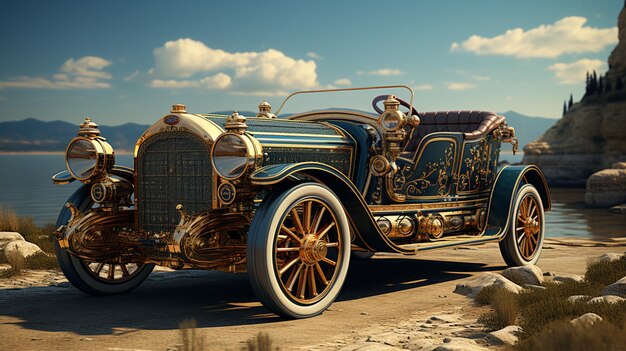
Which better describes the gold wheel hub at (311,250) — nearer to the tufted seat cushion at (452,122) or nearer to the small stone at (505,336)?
the small stone at (505,336)

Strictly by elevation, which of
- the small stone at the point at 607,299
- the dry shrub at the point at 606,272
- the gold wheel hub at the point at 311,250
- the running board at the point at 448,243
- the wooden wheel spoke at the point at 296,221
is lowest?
the dry shrub at the point at 606,272

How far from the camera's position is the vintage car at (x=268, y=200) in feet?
21.5

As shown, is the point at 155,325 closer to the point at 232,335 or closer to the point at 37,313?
the point at 232,335

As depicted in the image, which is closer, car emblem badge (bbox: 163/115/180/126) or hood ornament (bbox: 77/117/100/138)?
car emblem badge (bbox: 163/115/180/126)

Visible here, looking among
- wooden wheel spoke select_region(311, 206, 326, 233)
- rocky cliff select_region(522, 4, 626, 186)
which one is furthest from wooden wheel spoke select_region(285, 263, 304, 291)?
rocky cliff select_region(522, 4, 626, 186)

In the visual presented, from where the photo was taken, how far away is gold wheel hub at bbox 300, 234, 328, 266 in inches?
261

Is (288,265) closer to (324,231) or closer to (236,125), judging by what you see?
(324,231)

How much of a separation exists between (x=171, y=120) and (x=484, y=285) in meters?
3.30

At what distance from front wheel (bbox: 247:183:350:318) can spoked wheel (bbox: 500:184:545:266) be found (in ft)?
10.4

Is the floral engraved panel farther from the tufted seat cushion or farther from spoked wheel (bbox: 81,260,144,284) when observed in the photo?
spoked wheel (bbox: 81,260,144,284)

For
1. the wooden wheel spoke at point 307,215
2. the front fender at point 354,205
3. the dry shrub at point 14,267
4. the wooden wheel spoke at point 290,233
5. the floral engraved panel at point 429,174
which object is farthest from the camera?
the dry shrub at point 14,267

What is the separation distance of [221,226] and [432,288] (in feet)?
8.55

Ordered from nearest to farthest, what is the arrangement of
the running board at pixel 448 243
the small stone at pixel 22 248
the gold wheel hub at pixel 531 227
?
1. the running board at pixel 448 243
2. the gold wheel hub at pixel 531 227
3. the small stone at pixel 22 248

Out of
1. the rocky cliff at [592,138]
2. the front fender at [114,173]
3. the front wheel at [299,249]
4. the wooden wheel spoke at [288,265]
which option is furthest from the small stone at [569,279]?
the rocky cliff at [592,138]
